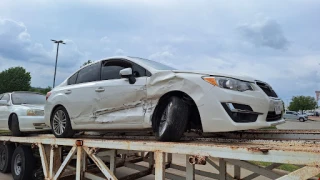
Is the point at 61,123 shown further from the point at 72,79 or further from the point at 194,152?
the point at 194,152

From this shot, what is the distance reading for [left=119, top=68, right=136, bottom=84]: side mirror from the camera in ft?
13.2

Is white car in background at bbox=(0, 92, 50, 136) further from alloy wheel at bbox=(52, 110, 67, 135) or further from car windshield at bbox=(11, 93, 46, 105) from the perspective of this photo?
alloy wheel at bbox=(52, 110, 67, 135)

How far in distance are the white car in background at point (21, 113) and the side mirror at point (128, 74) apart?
11.9 ft

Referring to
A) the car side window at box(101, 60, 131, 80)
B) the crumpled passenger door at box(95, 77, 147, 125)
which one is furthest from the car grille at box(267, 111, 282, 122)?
the car side window at box(101, 60, 131, 80)

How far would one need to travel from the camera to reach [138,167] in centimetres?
629

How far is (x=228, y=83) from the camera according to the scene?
337 cm

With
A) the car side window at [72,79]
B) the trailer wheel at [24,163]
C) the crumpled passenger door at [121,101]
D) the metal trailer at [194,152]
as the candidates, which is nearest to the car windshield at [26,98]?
the metal trailer at [194,152]

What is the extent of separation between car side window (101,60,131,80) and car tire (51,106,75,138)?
1.11 m

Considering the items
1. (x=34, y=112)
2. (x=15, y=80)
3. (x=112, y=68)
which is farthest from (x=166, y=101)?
(x=15, y=80)

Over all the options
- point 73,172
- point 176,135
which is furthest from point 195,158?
point 73,172

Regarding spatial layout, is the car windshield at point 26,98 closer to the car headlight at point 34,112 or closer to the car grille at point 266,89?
the car headlight at point 34,112

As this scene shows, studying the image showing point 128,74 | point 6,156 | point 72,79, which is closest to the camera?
point 128,74

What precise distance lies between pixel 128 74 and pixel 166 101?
0.66m

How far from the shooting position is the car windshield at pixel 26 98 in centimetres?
750
